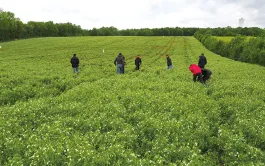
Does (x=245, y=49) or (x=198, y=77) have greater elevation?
(x=245, y=49)

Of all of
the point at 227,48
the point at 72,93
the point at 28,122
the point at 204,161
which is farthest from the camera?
the point at 227,48

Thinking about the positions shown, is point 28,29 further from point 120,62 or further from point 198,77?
point 198,77

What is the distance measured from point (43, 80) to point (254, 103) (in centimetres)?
1759

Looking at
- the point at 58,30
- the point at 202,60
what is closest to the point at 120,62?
the point at 202,60

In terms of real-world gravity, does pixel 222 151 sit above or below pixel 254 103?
below

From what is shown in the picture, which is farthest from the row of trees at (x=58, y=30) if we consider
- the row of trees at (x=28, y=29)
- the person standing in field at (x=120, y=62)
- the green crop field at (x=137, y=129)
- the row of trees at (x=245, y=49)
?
the green crop field at (x=137, y=129)

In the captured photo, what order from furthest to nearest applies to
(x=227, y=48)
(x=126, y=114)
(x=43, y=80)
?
1. (x=227, y=48)
2. (x=43, y=80)
3. (x=126, y=114)

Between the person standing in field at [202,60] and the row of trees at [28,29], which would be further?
the row of trees at [28,29]

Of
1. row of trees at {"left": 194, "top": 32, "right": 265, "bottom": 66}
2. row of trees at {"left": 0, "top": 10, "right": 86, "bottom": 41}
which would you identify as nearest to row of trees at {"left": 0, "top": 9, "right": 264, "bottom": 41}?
row of trees at {"left": 0, "top": 10, "right": 86, "bottom": 41}

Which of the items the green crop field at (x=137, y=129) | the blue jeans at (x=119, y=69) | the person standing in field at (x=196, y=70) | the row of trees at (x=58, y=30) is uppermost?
the row of trees at (x=58, y=30)

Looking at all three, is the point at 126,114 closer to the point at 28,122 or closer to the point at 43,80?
the point at 28,122

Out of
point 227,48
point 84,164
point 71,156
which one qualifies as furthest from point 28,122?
point 227,48

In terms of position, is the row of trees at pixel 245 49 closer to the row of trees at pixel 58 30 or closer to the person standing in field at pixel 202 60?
the row of trees at pixel 58 30

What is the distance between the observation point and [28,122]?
38.9ft
